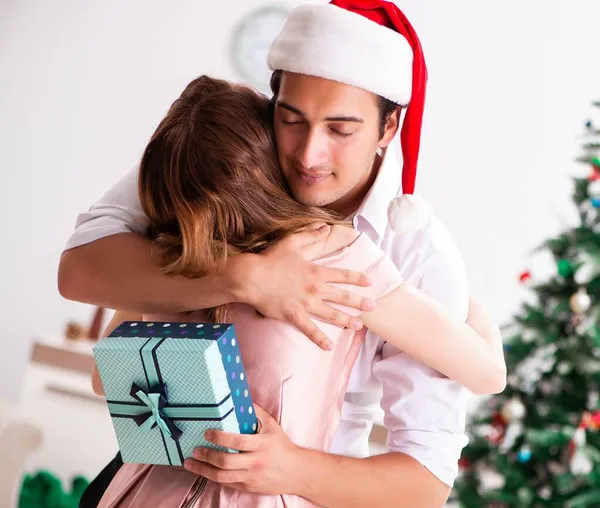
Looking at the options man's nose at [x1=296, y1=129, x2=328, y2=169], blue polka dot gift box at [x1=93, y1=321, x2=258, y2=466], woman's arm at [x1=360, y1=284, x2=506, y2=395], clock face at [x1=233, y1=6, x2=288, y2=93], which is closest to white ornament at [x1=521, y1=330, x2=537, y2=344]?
woman's arm at [x1=360, y1=284, x2=506, y2=395]

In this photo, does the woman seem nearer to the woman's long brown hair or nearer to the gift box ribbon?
the woman's long brown hair

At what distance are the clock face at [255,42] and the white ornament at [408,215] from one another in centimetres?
354

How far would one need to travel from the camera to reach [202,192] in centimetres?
119

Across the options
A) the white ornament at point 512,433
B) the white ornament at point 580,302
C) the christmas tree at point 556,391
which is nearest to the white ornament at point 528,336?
the christmas tree at point 556,391

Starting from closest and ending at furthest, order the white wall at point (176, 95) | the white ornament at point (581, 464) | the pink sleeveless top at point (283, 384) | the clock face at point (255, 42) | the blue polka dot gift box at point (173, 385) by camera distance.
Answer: the blue polka dot gift box at point (173, 385) < the pink sleeveless top at point (283, 384) < the white ornament at point (581, 464) < the white wall at point (176, 95) < the clock face at point (255, 42)

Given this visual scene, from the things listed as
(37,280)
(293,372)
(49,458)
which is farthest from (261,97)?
(37,280)

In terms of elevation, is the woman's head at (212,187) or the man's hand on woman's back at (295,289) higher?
the woman's head at (212,187)

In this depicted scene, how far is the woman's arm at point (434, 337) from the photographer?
1.22 metres

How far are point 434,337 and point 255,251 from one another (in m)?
0.31

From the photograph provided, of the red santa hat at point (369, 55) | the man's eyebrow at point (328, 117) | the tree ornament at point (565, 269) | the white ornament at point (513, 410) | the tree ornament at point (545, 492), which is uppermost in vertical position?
the red santa hat at point (369, 55)

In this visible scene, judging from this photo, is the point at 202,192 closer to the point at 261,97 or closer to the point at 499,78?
the point at 261,97

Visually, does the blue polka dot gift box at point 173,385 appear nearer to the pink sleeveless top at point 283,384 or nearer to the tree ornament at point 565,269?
the pink sleeveless top at point 283,384

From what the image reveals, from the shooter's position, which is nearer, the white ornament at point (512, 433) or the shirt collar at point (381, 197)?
the shirt collar at point (381, 197)

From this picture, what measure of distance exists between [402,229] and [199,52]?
147 inches
